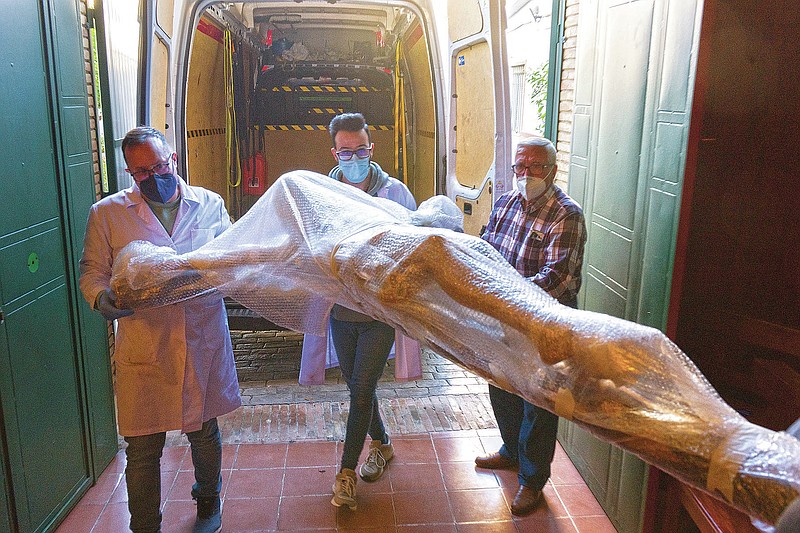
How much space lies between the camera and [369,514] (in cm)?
305

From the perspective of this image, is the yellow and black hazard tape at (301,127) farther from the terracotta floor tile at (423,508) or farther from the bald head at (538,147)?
the terracotta floor tile at (423,508)

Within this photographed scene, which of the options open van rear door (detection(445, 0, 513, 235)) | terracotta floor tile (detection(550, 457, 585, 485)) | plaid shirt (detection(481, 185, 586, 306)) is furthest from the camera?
open van rear door (detection(445, 0, 513, 235))

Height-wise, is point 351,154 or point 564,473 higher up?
point 351,154

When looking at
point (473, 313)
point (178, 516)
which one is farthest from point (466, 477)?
point (473, 313)

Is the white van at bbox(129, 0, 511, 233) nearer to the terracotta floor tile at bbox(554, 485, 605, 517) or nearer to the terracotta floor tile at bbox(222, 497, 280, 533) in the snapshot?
the terracotta floor tile at bbox(554, 485, 605, 517)

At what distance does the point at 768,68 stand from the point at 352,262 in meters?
2.04

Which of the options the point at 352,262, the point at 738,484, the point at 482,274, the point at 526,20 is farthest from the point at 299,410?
the point at 526,20

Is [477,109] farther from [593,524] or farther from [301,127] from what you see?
[301,127]

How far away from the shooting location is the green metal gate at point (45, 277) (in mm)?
2506

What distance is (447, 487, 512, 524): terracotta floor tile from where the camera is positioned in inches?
120

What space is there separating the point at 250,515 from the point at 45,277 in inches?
56.1

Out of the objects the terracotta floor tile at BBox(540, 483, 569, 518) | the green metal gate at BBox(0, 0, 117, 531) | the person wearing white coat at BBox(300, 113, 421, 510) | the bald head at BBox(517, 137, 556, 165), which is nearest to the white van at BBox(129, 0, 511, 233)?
the green metal gate at BBox(0, 0, 117, 531)

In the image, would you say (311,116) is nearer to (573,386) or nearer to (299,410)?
(299,410)

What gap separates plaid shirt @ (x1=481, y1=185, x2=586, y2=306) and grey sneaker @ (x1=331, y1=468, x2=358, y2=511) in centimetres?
129
